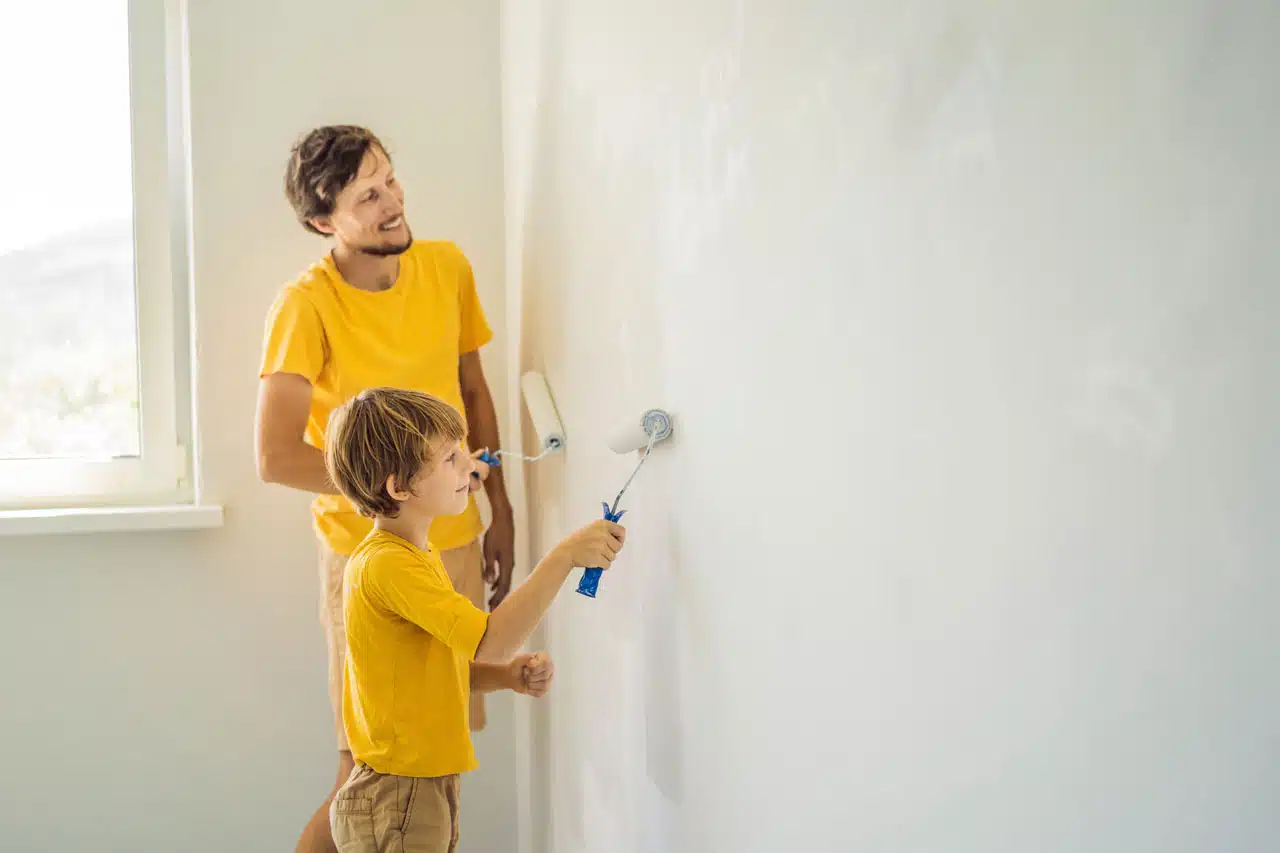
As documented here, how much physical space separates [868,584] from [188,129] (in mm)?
1768

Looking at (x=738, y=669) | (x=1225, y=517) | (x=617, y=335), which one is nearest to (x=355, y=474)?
(x=617, y=335)

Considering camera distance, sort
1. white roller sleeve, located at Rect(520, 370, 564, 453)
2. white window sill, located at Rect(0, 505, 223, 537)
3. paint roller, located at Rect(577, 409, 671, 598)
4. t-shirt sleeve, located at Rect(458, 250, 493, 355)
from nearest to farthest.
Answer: paint roller, located at Rect(577, 409, 671, 598)
white roller sleeve, located at Rect(520, 370, 564, 453)
t-shirt sleeve, located at Rect(458, 250, 493, 355)
white window sill, located at Rect(0, 505, 223, 537)

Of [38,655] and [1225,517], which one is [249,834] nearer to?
[38,655]

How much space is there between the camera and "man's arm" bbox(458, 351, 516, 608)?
1847 millimetres

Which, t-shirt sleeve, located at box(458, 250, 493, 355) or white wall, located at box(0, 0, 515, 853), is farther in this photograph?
white wall, located at box(0, 0, 515, 853)

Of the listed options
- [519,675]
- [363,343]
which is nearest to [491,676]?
[519,675]

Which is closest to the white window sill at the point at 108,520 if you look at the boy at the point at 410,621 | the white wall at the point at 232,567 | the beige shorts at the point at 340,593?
the white wall at the point at 232,567

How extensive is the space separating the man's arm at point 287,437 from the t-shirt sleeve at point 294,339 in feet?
0.05

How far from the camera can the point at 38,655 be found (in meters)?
2.04

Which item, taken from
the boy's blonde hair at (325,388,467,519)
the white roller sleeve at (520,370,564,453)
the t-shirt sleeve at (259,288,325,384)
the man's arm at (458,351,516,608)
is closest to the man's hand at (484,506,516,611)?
the man's arm at (458,351,516,608)

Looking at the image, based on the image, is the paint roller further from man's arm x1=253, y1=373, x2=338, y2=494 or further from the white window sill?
the white window sill

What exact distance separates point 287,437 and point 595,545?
26.0 inches

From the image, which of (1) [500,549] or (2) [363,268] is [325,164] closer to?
(2) [363,268]

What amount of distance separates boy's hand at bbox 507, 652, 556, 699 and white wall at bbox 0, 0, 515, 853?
2.90 ft
